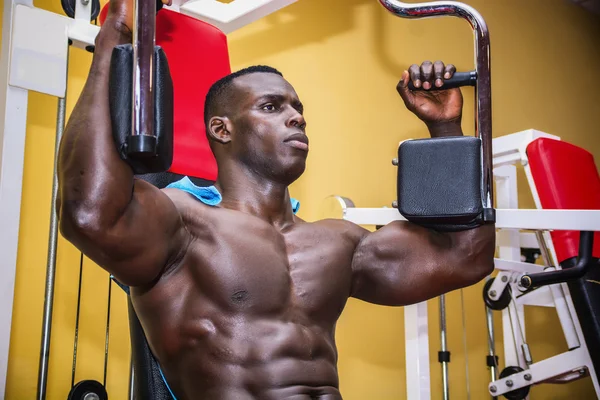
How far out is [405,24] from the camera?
345 centimetres

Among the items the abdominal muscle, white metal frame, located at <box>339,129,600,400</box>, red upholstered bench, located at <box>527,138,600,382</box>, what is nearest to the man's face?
the abdominal muscle

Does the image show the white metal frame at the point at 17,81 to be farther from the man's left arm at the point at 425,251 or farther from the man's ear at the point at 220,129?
the man's left arm at the point at 425,251

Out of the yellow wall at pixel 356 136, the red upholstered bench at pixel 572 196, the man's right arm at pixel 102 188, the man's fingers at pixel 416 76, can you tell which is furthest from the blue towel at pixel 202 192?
the red upholstered bench at pixel 572 196

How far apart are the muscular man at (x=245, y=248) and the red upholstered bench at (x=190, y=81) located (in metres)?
0.13

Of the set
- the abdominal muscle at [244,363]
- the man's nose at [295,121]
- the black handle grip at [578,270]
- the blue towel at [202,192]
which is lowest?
the abdominal muscle at [244,363]

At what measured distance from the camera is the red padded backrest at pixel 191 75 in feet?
5.56

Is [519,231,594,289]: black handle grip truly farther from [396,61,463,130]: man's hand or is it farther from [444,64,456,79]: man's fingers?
[444,64,456,79]: man's fingers

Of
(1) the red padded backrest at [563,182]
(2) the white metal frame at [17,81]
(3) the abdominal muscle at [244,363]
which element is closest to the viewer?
(3) the abdominal muscle at [244,363]

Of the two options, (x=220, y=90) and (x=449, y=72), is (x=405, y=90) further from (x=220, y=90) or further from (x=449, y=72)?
(x=220, y=90)

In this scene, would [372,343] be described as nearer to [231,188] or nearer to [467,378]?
[467,378]

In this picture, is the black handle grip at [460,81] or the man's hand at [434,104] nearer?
the black handle grip at [460,81]

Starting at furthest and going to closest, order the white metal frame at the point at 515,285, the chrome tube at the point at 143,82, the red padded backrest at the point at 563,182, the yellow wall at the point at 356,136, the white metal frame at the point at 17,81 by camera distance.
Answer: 1. the red padded backrest at the point at 563,182
2. the yellow wall at the point at 356,136
3. the white metal frame at the point at 515,285
4. the white metal frame at the point at 17,81
5. the chrome tube at the point at 143,82

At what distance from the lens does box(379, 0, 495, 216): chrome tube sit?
1.39 metres

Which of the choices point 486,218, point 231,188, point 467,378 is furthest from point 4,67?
point 467,378
